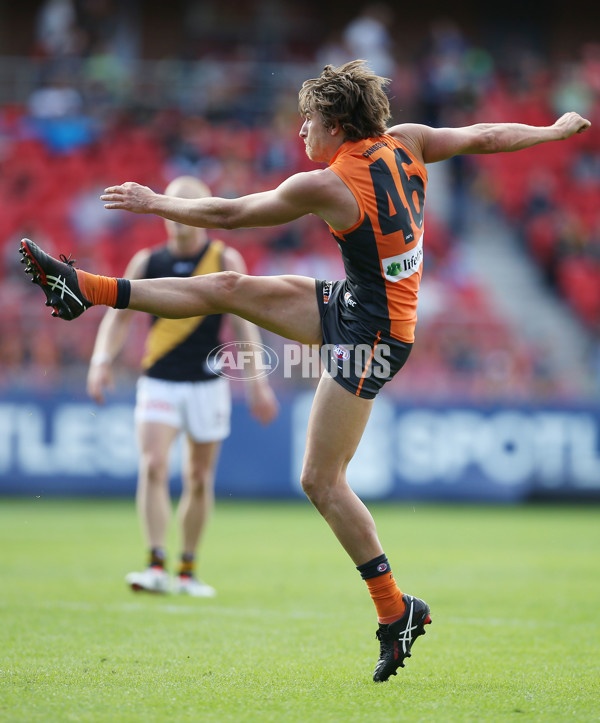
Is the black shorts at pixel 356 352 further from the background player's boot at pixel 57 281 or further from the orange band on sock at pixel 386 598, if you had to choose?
the background player's boot at pixel 57 281

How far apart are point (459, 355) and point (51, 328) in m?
5.35

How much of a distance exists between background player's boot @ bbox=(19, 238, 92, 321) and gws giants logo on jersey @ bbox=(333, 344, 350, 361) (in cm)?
115

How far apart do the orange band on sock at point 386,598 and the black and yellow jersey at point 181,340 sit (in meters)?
3.01

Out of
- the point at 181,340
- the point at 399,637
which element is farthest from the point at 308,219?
the point at 399,637

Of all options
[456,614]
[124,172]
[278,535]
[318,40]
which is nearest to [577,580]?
[456,614]

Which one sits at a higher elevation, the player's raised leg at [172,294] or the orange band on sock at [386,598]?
the player's raised leg at [172,294]

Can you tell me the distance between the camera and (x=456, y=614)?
19.9 ft

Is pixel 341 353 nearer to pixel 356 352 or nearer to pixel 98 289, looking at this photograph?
pixel 356 352

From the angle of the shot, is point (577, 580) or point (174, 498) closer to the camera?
point (577, 580)

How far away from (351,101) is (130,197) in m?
1.10

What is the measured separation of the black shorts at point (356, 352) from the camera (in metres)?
4.56

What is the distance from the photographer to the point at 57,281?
15.1ft

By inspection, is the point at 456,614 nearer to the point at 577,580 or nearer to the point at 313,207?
the point at 577,580

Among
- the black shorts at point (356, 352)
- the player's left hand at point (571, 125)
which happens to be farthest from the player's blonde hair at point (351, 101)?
the player's left hand at point (571, 125)
